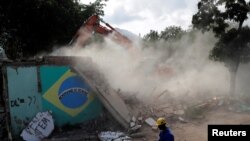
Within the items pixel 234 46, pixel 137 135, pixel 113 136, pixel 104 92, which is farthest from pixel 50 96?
pixel 234 46

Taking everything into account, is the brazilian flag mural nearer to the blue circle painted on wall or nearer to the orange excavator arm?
the blue circle painted on wall

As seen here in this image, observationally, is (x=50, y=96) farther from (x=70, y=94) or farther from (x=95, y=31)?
(x=95, y=31)

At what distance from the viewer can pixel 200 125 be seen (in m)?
13.0

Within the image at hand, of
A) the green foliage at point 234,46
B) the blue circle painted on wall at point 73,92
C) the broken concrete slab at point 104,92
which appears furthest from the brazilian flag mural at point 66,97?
the green foliage at point 234,46

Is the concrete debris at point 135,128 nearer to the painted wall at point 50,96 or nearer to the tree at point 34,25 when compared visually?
the painted wall at point 50,96

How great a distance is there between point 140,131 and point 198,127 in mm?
1964

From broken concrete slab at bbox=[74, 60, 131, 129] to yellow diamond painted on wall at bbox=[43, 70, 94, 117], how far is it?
0.25 meters

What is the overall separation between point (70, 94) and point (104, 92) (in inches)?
44.4

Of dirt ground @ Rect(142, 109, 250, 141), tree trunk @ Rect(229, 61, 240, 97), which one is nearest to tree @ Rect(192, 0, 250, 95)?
tree trunk @ Rect(229, 61, 240, 97)

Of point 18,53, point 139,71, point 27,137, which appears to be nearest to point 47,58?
point 27,137

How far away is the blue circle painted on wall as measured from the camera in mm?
12750

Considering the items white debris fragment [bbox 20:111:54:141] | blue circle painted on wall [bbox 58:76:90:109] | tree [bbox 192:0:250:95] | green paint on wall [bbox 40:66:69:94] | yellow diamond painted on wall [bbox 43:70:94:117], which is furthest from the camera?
tree [bbox 192:0:250:95]

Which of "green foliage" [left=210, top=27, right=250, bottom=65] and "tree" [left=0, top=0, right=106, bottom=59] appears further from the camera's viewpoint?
"tree" [left=0, top=0, right=106, bottom=59]

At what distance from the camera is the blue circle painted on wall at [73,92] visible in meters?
12.8
